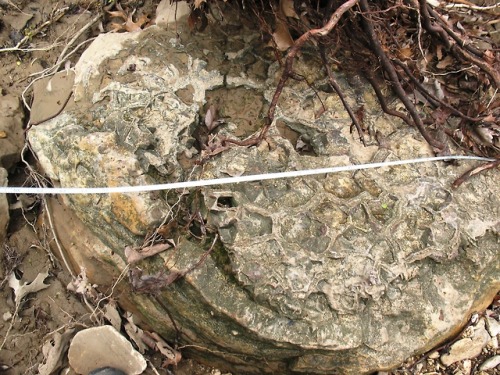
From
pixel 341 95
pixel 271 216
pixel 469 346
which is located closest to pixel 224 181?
pixel 271 216

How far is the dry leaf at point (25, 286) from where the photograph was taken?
10.4 ft

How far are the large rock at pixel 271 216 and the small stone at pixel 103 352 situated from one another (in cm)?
19

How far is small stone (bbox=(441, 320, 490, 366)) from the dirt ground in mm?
70

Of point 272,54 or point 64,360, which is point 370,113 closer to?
point 272,54

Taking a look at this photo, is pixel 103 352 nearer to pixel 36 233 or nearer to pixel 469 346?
pixel 36 233

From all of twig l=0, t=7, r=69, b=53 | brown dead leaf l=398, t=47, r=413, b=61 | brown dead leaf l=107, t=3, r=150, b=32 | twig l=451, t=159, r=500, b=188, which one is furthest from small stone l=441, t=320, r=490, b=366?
twig l=0, t=7, r=69, b=53

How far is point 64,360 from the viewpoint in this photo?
122 inches

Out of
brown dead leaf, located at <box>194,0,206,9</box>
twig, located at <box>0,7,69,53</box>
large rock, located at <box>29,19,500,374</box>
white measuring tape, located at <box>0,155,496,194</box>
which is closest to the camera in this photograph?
white measuring tape, located at <box>0,155,496,194</box>

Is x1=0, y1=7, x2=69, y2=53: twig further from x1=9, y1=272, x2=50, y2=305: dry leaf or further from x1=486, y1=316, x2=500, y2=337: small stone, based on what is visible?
x1=486, y1=316, x2=500, y2=337: small stone

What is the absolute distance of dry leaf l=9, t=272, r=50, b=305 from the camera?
3.17 metres

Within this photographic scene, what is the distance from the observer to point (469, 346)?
10.1 ft

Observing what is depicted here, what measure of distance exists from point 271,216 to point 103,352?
1210mm

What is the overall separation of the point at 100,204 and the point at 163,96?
2.17ft

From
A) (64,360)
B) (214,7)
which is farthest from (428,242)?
(64,360)
